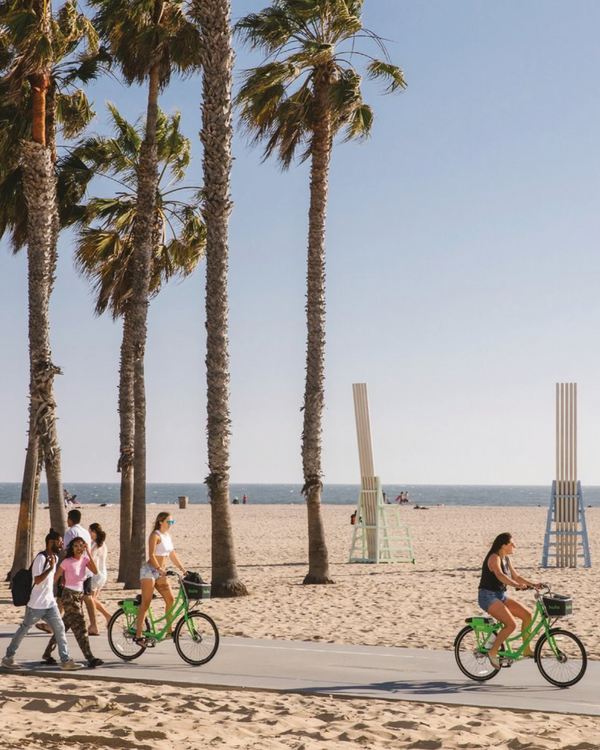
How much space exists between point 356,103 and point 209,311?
612cm

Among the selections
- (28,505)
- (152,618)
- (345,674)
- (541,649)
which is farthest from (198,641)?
(28,505)

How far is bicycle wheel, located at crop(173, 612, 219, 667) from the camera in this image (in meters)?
10.1

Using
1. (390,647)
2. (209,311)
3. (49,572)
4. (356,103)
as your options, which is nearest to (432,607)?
(390,647)

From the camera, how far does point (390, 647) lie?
38.5ft

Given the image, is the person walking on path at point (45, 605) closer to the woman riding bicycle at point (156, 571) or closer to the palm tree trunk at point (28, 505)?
the woman riding bicycle at point (156, 571)

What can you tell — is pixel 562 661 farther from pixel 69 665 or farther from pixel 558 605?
pixel 69 665

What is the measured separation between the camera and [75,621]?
10.1 metres

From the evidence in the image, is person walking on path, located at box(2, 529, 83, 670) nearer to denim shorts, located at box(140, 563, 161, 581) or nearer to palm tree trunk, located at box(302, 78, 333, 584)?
denim shorts, located at box(140, 563, 161, 581)

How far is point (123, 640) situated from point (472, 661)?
3852mm

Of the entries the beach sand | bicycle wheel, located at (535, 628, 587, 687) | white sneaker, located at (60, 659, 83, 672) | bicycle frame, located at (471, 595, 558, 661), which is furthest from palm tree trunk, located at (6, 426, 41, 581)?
bicycle wheel, located at (535, 628, 587, 687)

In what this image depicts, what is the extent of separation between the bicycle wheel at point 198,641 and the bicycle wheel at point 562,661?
11.1 ft

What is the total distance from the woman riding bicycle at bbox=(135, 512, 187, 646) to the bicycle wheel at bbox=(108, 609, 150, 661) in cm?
14

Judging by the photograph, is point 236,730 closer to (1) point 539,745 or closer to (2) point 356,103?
(1) point 539,745

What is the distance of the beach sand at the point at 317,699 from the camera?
7.23m
